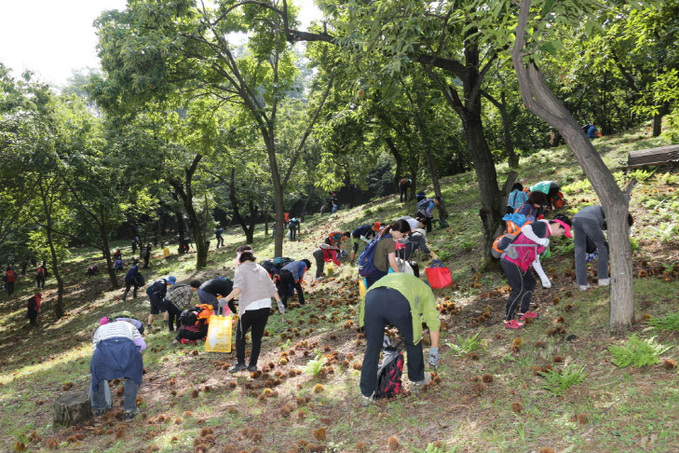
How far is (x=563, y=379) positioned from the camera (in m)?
4.49

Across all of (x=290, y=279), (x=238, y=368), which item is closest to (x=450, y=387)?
(x=238, y=368)

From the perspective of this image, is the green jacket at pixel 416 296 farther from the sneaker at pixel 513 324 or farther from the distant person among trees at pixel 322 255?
the distant person among trees at pixel 322 255

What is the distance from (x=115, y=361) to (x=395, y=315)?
13.2ft

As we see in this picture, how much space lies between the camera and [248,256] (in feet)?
22.4

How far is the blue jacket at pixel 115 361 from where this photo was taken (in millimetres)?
5746

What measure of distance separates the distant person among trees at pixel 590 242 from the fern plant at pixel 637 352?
2.41 m

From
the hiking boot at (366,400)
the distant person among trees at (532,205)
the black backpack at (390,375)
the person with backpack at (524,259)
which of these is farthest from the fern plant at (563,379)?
the distant person among trees at (532,205)

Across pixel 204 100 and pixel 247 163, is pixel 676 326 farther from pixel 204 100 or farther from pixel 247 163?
pixel 247 163

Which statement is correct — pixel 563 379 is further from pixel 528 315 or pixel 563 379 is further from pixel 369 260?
pixel 369 260

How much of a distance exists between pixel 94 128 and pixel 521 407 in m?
26.2

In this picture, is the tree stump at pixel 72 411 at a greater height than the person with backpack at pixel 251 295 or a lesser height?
lesser

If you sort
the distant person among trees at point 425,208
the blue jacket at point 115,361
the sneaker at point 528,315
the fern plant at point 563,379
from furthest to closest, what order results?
the distant person among trees at point 425,208
the sneaker at point 528,315
the blue jacket at point 115,361
the fern plant at point 563,379

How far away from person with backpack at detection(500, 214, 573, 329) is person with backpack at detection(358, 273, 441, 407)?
2.09m

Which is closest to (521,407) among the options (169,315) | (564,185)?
(169,315)
